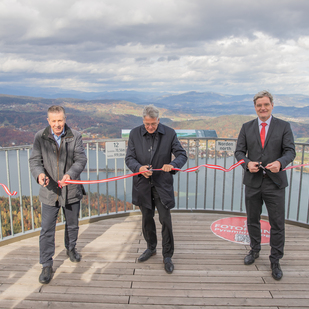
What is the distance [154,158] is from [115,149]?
1588mm

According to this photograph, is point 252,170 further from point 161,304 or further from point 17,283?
point 17,283

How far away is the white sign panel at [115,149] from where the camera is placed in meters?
4.02

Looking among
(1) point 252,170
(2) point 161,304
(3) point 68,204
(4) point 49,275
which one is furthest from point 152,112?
(4) point 49,275

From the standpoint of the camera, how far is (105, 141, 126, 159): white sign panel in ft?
13.2

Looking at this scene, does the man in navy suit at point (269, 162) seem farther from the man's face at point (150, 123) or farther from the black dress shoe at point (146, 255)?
the black dress shoe at point (146, 255)

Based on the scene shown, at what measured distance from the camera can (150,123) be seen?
2510 millimetres

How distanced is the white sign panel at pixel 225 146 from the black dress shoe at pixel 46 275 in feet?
10.2

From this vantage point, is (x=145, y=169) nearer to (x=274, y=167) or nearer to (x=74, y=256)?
(x=274, y=167)

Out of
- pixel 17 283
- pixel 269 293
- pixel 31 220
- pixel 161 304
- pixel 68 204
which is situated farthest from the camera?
pixel 31 220

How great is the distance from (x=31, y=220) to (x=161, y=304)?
7.51 ft

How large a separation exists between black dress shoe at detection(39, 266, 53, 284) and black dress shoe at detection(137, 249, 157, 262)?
99 centimetres

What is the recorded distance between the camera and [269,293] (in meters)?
2.38

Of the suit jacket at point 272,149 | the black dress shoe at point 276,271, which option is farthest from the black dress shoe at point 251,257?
the suit jacket at point 272,149

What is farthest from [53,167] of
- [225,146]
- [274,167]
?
[225,146]
